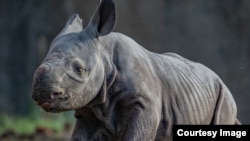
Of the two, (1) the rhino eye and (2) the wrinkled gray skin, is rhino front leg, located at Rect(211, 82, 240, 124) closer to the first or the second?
(2) the wrinkled gray skin

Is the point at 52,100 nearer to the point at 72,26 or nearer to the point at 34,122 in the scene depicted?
the point at 72,26

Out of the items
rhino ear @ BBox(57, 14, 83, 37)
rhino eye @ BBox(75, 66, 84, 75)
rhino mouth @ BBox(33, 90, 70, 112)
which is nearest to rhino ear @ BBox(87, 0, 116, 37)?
rhino ear @ BBox(57, 14, 83, 37)

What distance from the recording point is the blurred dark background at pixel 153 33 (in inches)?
412

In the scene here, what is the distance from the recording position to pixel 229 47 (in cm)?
1073

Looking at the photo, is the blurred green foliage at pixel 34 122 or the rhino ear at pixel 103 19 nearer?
the rhino ear at pixel 103 19

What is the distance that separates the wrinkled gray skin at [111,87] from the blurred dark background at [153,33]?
9.90ft

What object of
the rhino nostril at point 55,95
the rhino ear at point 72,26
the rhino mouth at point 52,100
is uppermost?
the rhino ear at point 72,26

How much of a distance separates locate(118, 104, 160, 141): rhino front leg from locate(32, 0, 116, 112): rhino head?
8.8 inches

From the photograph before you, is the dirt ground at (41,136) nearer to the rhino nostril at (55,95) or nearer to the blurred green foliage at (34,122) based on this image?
the blurred green foliage at (34,122)

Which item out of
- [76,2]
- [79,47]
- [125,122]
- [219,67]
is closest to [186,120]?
[125,122]

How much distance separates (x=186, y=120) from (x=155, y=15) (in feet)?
21.2

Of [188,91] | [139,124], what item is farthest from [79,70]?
[188,91]

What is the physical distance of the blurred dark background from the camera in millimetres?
10469

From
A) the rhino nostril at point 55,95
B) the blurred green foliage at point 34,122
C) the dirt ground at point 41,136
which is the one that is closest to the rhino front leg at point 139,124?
the rhino nostril at point 55,95
